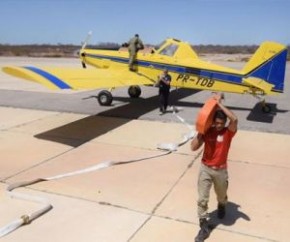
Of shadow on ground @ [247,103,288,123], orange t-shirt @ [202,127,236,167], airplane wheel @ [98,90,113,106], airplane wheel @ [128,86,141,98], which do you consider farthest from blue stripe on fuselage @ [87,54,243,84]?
orange t-shirt @ [202,127,236,167]

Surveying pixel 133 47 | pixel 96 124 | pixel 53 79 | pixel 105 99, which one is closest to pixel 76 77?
pixel 96 124

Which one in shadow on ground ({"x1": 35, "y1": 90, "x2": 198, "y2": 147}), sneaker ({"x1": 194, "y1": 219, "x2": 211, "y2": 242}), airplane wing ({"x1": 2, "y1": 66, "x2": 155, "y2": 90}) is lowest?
shadow on ground ({"x1": 35, "y1": 90, "x2": 198, "y2": 147})

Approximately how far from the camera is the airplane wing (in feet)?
26.7

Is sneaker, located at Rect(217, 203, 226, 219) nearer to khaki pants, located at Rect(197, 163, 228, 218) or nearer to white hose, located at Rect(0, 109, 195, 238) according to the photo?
khaki pants, located at Rect(197, 163, 228, 218)

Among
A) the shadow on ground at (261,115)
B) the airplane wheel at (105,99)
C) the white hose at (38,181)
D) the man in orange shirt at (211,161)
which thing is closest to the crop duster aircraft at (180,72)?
the airplane wheel at (105,99)

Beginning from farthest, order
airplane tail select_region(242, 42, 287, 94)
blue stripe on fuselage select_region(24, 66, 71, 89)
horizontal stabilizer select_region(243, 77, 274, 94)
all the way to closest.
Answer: airplane tail select_region(242, 42, 287, 94), horizontal stabilizer select_region(243, 77, 274, 94), blue stripe on fuselage select_region(24, 66, 71, 89)

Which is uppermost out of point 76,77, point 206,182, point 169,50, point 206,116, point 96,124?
point 169,50

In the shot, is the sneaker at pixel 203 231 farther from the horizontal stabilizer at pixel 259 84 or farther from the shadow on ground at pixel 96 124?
the horizontal stabilizer at pixel 259 84

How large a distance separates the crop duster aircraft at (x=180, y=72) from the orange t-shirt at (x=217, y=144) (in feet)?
16.8

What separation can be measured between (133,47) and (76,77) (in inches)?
166

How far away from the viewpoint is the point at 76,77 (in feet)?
33.0

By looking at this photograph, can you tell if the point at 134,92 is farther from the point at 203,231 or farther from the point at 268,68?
the point at 203,231

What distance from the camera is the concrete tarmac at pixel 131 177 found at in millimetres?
4508

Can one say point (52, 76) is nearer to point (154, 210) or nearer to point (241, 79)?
point (154, 210)
